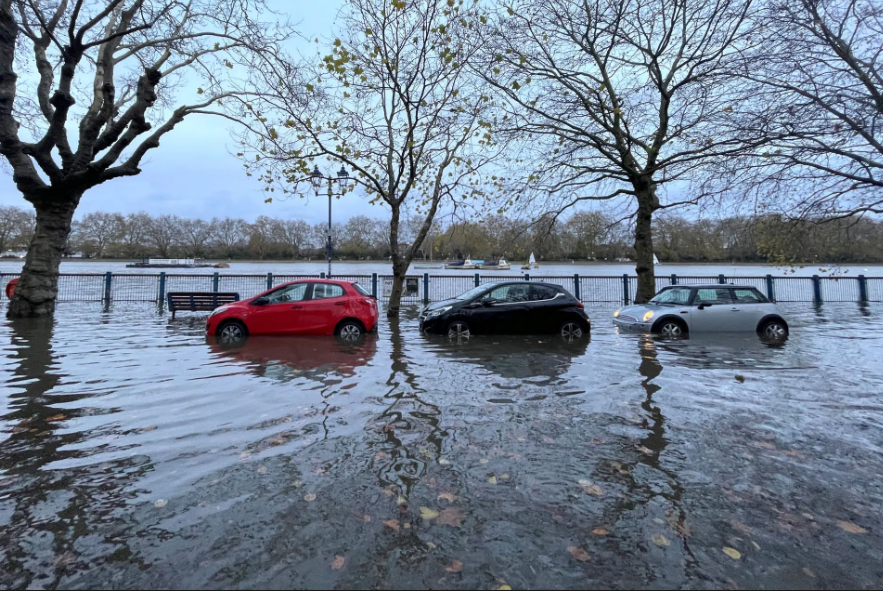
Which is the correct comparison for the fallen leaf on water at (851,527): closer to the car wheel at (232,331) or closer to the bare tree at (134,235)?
the car wheel at (232,331)

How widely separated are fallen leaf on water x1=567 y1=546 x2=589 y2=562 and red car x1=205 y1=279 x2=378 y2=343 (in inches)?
341

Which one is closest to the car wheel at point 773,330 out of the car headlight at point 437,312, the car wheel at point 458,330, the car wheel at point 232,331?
the car wheel at point 458,330

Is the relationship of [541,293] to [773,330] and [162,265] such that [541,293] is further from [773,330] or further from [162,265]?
Result: [162,265]

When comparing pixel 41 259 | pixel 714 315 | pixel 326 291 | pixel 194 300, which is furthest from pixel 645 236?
pixel 41 259

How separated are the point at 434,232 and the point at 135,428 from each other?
12.3 meters

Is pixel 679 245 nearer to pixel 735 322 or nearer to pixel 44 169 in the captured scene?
pixel 735 322

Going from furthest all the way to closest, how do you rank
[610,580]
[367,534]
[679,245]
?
[679,245] → [367,534] → [610,580]

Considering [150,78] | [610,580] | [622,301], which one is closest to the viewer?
[610,580]

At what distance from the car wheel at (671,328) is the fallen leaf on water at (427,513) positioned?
985 cm

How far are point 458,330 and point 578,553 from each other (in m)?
8.38

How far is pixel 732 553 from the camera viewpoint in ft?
8.14

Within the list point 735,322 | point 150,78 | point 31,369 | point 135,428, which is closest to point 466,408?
point 135,428

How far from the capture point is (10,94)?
11.9 m

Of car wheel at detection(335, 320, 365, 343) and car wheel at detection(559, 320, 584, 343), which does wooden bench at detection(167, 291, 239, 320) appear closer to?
car wheel at detection(335, 320, 365, 343)
